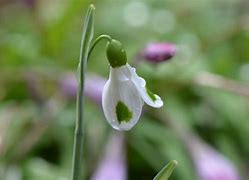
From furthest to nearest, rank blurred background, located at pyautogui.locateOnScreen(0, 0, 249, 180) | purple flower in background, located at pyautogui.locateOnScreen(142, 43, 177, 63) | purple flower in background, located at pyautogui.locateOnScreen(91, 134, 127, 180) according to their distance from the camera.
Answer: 1. blurred background, located at pyautogui.locateOnScreen(0, 0, 249, 180)
2. purple flower in background, located at pyautogui.locateOnScreen(91, 134, 127, 180)
3. purple flower in background, located at pyautogui.locateOnScreen(142, 43, 177, 63)

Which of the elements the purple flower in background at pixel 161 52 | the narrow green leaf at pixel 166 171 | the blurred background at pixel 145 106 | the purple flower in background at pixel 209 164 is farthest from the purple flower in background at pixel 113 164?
the narrow green leaf at pixel 166 171

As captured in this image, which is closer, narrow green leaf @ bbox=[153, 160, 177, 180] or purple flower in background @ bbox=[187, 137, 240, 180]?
narrow green leaf @ bbox=[153, 160, 177, 180]

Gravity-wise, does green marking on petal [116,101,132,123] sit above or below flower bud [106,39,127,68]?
below

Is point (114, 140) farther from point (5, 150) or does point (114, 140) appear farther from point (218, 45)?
point (218, 45)

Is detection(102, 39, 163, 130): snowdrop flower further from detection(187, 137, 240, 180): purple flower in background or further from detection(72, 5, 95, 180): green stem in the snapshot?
detection(187, 137, 240, 180): purple flower in background

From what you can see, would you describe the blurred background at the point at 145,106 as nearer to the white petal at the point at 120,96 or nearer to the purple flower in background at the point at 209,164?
the purple flower in background at the point at 209,164

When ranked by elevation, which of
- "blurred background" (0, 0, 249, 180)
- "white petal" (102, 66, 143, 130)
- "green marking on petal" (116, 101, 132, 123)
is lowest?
"blurred background" (0, 0, 249, 180)

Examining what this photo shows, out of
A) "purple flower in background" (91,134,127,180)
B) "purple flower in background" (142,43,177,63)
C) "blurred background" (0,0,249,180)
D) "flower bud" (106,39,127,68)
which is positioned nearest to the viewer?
"flower bud" (106,39,127,68)

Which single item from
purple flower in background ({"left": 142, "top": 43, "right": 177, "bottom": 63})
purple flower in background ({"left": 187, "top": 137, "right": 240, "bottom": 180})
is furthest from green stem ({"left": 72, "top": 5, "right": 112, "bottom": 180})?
purple flower in background ({"left": 187, "top": 137, "right": 240, "bottom": 180})
